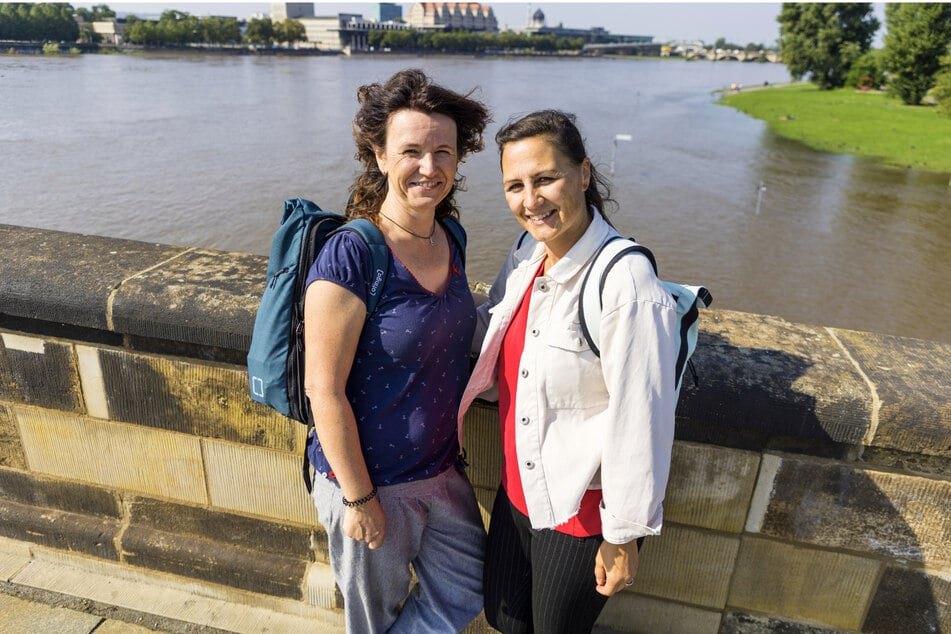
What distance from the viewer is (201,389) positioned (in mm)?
2137

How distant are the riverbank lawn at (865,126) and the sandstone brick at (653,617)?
25407 mm

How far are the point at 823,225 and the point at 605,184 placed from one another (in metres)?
17.0

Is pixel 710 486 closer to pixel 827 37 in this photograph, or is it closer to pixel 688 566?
pixel 688 566

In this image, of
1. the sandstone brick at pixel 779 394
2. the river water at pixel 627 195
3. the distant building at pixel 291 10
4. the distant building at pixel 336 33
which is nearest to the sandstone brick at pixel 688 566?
the sandstone brick at pixel 779 394

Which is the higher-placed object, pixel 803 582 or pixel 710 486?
pixel 710 486

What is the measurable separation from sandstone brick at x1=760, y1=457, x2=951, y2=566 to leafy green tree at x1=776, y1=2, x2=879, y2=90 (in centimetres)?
5724

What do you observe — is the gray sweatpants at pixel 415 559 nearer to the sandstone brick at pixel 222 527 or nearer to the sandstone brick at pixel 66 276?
the sandstone brick at pixel 222 527

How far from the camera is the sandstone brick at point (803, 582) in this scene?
1.89 m

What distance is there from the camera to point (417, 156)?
169 cm

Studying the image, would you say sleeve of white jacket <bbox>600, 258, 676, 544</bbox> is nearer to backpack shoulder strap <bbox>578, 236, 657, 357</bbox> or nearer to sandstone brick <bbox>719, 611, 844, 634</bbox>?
backpack shoulder strap <bbox>578, 236, 657, 357</bbox>

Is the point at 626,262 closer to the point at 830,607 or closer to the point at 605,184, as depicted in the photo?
the point at 605,184

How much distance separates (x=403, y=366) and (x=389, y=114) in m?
0.60

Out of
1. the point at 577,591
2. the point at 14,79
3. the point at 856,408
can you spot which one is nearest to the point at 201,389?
the point at 577,591

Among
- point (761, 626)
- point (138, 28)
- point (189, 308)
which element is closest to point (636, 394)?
point (761, 626)
